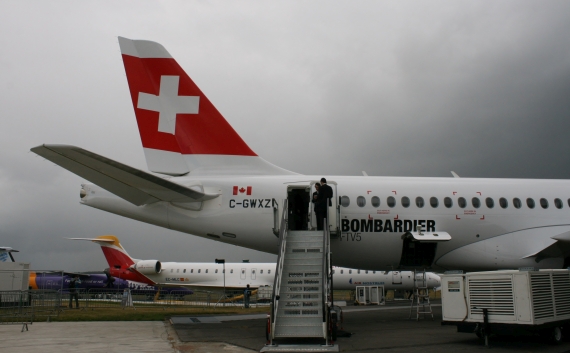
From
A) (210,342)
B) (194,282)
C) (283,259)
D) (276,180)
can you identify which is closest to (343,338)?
(283,259)

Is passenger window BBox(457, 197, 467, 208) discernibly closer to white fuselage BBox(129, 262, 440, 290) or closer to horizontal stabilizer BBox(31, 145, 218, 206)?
horizontal stabilizer BBox(31, 145, 218, 206)

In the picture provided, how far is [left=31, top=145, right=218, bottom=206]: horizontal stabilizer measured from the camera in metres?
9.71

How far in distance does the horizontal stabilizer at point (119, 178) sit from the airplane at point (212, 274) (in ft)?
70.0

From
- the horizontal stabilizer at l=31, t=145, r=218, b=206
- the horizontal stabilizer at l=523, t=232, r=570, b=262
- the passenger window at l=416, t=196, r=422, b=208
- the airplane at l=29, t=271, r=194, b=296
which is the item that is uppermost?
the horizontal stabilizer at l=31, t=145, r=218, b=206

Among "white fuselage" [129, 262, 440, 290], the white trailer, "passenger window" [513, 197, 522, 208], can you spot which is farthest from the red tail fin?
"white fuselage" [129, 262, 440, 290]

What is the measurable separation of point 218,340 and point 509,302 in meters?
5.91

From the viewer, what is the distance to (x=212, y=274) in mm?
36781

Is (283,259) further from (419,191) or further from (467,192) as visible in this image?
(467,192)

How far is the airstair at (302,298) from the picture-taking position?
8648mm

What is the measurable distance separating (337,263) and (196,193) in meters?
4.87

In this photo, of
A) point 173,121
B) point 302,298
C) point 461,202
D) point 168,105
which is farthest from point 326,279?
point 168,105

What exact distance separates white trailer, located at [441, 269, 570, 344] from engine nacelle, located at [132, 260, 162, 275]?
98.4 feet

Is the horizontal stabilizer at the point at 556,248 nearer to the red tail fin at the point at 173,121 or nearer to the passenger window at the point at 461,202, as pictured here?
the passenger window at the point at 461,202

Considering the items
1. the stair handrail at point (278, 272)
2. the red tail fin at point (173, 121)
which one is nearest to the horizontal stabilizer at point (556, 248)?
the stair handrail at point (278, 272)
